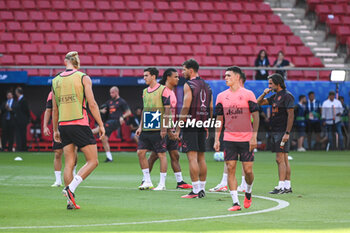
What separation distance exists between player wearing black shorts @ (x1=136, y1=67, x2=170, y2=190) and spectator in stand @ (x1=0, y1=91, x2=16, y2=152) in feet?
42.6

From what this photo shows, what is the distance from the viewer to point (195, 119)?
10953mm

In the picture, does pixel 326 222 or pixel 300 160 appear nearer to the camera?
pixel 326 222

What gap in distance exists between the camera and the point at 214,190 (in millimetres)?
12258

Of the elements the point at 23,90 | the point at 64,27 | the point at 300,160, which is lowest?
the point at 300,160

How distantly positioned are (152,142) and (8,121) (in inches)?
536

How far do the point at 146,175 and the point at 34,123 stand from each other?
13973 millimetres

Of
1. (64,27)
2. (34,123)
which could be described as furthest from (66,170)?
(64,27)

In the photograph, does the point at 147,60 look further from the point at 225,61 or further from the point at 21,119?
the point at 21,119

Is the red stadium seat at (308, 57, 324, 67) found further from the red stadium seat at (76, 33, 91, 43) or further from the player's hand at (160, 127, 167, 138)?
the player's hand at (160, 127, 167, 138)

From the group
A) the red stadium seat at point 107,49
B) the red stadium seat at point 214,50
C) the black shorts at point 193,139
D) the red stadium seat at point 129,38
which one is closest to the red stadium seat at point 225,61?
the red stadium seat at point 214,50

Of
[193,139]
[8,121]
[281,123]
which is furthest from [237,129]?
[8,121]

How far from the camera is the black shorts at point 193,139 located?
10992mm

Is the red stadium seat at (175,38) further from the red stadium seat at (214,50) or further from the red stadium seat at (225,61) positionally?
the red stadium seat at (225,61)

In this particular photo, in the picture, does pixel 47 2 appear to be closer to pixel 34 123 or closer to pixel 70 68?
pixel 34 123
